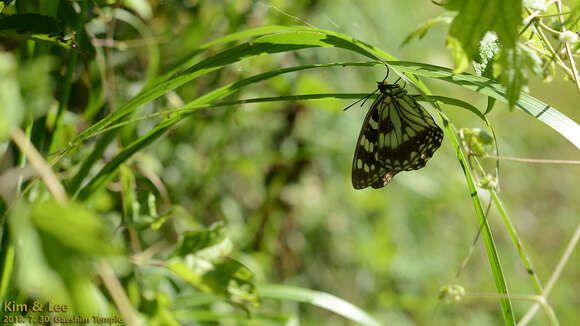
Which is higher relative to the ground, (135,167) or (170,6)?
(170,6)

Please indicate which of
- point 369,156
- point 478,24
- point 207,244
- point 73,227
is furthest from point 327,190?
point 73,227

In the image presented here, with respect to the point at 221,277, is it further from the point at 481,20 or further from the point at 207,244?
the point at 481,20

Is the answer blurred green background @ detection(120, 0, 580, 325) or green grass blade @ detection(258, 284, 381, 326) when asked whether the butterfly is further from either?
blurred green background @ detection(120, 0, 580, 325)

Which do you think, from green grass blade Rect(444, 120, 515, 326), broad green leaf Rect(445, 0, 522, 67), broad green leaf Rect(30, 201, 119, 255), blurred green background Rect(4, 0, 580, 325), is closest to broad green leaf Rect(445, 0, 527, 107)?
broad green leaf Rect(445, 0, 522, 67)

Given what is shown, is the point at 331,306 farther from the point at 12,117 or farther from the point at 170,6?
the point at 170,6

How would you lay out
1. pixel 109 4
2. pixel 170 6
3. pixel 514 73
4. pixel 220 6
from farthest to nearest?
1. pixel 220 6
2. pixel 170 6
3. pixel 109 4
4. pixel 514 73

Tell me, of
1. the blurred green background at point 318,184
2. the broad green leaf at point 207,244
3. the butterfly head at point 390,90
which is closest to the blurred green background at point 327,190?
the blurred green background at point 318,184

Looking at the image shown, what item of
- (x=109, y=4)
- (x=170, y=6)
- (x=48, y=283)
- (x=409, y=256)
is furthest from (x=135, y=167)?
(x=409, y=256)
